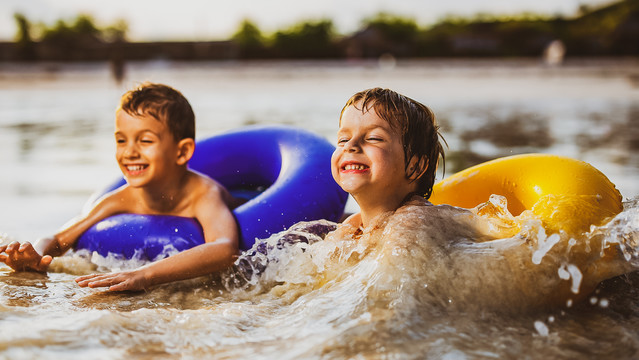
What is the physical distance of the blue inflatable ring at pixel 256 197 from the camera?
312 cm

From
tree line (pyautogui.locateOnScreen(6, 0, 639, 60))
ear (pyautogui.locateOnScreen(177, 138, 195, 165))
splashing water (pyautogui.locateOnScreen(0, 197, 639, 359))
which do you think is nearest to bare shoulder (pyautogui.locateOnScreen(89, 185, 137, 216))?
ear (pyautogui.locateOnScreen(177, 138, 195, 165))

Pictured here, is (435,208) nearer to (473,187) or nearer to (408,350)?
(473,187)

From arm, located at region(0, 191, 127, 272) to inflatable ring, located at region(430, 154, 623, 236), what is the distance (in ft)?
5.20

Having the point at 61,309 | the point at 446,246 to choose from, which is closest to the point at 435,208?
the point at 446,246

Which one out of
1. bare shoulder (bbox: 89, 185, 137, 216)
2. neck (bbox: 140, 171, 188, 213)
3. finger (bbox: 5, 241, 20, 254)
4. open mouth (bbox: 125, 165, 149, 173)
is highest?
open mouth (bbox: 125, 165, 149, 173)

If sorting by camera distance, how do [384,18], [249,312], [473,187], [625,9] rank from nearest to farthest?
[249,312]
[473,187]
[625,9]
[384,18]

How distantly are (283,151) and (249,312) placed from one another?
56.6 inches

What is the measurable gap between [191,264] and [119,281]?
0.30 metres

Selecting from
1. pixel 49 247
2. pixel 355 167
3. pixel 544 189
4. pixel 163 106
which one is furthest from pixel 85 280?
pixel 544 189

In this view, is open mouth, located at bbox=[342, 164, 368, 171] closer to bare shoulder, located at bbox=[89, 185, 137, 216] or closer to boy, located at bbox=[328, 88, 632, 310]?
boy, located at bbox=[328, 88, 632, 310]

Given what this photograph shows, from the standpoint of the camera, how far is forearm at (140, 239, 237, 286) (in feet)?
9.15

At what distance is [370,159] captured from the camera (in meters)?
2.54

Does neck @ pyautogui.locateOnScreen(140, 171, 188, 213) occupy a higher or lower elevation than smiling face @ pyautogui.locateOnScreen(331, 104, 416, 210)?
lower

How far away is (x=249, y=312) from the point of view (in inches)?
92.7
